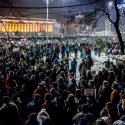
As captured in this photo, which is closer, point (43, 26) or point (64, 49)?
point (64, 49)

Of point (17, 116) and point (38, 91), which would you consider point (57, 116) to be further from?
point (38, 91)

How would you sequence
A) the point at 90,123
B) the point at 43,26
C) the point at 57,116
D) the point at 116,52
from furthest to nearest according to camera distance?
1. the point at 43,26
2. the point at 116,52
3. the point at 57,116
4. the point at 90,123

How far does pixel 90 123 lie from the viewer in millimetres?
8734

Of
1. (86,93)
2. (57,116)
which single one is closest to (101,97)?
(86,93)

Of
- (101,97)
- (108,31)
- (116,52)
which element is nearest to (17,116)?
(101,97)

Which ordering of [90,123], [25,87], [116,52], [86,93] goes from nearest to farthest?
1. [90,123]
2. [86,93]
3. [25,87]
4. [116,52]

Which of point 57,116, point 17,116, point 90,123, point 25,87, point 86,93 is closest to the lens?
point 90,123

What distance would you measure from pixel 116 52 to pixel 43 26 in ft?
225

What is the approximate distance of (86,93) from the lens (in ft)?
42.6

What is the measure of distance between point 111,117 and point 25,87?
503 centimetres

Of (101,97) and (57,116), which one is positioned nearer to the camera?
(57,116)

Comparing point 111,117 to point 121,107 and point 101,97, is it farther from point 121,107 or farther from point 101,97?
point 101,97

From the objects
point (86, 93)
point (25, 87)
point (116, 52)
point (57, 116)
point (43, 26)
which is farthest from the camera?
point (43, 26)

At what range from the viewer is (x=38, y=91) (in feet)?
44.5
